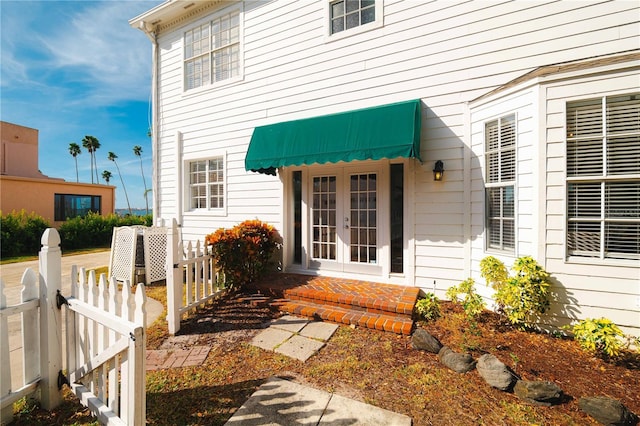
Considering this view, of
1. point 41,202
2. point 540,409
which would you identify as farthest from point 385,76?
point 41,202

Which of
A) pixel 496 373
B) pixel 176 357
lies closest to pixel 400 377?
pixel 496 373

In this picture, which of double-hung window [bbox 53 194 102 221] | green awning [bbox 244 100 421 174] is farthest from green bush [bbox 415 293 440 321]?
double-hung window [bbox 53 194 102 221]

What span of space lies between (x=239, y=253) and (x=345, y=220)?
2.45m

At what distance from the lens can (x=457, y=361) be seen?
303 cm

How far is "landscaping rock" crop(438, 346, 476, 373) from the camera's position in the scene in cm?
297

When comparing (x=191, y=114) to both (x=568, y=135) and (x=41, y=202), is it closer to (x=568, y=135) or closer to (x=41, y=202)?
(x=568, y=135)

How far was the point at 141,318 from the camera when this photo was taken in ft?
6.48

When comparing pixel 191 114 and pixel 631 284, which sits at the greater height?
pixel 191 114

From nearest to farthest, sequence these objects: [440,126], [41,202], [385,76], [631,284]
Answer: [631,284] → [440,126] → [385,76] → [41,202]

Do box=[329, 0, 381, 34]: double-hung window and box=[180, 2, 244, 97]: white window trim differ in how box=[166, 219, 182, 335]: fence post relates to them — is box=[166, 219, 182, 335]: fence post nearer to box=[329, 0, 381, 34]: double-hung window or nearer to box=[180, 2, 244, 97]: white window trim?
box=[180, 2, 244, 97]: white window trim

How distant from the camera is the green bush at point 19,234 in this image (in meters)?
11.7

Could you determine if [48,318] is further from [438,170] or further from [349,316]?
[438,170]

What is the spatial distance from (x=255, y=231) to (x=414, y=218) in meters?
3.48

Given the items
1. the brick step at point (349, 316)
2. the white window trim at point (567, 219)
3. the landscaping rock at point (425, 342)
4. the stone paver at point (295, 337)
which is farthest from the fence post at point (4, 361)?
the white window trim at point (567, 219)
